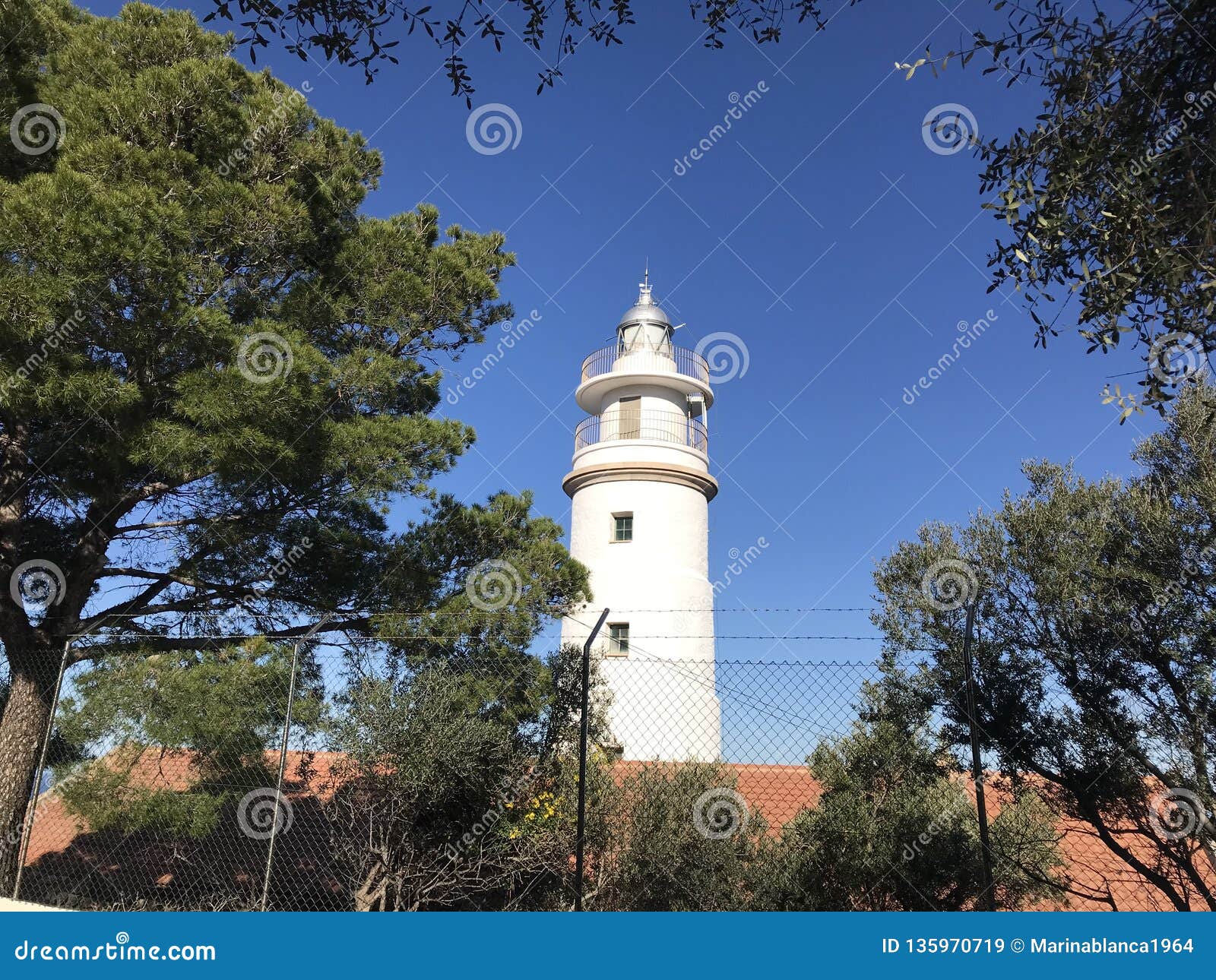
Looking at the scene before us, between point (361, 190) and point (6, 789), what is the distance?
6.47 metres

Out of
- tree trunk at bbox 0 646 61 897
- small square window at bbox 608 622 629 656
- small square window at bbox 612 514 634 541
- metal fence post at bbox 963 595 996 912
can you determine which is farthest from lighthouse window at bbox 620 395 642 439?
metal fence post at bbox 963 595 996 912

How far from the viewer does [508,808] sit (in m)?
7.52

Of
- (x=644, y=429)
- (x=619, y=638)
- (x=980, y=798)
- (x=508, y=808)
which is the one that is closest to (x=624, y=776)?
(x=508, y=808)

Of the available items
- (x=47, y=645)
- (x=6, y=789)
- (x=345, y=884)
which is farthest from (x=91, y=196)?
(x=345, y=884)

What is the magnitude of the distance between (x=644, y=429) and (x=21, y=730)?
11.6 m

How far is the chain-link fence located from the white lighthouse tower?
4576 mm

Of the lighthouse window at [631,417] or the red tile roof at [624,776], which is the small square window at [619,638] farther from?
the red tile roof at [624,776]

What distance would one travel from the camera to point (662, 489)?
1594 cm

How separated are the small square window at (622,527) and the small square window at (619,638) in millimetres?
1698

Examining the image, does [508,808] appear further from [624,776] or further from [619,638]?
[619,638]

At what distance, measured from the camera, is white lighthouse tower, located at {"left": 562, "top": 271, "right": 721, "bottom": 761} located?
13500mm

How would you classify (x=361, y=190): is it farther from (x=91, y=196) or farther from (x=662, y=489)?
(x=662, y=489)

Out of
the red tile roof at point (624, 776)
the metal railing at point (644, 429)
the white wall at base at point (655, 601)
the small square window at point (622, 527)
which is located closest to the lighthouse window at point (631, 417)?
the metal railing at point (644, 429)

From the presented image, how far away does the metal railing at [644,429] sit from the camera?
16.8m
